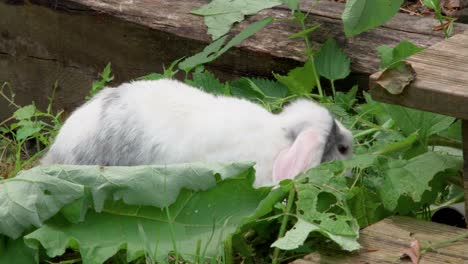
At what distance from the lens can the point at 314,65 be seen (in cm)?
443

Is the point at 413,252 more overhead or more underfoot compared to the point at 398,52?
more underfoot

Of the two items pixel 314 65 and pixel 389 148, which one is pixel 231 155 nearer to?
pixel 389 148

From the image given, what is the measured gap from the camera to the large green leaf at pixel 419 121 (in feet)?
11.7

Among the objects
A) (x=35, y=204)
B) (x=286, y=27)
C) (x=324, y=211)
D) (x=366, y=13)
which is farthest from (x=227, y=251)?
(x=286, y=27)

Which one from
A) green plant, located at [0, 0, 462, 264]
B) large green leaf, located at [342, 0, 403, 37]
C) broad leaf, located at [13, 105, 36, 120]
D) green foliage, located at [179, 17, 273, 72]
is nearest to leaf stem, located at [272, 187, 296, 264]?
green plant, located at [0, 0, 462, 264]

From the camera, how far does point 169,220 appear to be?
3.24 meters

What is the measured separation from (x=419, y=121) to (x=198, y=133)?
79 cm

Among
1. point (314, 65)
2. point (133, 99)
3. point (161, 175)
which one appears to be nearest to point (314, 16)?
point (314, 65)

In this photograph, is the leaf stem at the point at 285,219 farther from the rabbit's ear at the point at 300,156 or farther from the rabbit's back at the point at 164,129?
the rabbit's back at the point at 164,129

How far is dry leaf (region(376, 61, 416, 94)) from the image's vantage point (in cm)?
311

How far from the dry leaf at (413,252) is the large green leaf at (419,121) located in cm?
64

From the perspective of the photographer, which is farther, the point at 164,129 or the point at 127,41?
the point at 127,41

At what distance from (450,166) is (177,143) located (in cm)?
96

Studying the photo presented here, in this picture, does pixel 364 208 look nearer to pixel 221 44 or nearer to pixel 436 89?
pixel 436 89
